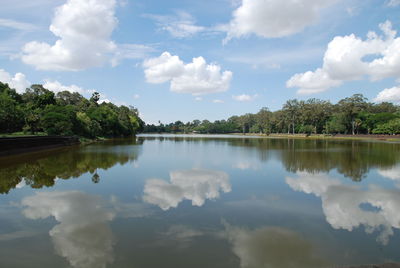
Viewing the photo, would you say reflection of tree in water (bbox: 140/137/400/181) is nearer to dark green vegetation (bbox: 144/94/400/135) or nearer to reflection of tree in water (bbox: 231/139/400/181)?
reflection of tree in water (bbox: 231/139/400/181)

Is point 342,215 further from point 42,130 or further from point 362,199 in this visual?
point 42,130

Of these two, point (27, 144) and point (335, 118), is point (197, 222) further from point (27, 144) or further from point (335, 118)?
point (335, 118)

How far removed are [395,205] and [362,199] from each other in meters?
0.94

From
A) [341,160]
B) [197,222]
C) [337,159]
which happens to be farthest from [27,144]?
[341,160]

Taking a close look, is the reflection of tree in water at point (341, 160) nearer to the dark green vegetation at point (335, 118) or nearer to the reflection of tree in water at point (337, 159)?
the reflection of tree in water at point (337, 159)

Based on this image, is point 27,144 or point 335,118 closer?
point 27,144

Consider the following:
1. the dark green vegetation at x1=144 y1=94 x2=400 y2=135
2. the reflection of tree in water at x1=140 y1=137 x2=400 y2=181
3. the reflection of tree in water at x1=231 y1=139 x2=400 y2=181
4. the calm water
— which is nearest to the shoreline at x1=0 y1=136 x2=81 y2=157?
the calm water

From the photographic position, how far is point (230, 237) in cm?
639

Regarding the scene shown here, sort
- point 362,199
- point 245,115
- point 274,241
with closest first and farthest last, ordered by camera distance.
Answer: point 274,241
point 362,199
point 245,115

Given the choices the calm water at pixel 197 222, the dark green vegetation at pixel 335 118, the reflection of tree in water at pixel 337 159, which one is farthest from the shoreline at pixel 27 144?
the dark green vegetation at pixel 335 118

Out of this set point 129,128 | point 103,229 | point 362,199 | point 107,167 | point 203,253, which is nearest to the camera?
point 203,253

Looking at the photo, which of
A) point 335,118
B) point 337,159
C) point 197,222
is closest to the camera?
point 197,222

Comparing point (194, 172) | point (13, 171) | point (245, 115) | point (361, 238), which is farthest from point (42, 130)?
point (245, 115)

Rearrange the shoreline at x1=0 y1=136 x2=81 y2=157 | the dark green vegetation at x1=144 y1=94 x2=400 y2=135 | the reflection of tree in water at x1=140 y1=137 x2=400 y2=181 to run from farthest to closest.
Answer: the dark green vegetation at x1=144 y1=94 x2=400 y2=135, the shoreline at x1=0 y1=136 x2=81 y2=157, the reflection of tree in water at x1=140 y1=137 x2=400 y2=181
